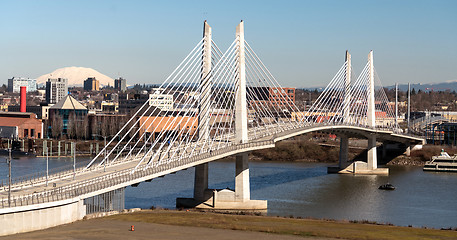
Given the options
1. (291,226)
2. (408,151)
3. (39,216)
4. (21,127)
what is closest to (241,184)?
(291,226)

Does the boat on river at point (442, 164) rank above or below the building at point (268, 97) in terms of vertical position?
below

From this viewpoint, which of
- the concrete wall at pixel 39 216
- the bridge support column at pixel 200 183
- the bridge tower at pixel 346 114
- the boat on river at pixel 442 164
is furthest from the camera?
the boat on river at pixel 442 164

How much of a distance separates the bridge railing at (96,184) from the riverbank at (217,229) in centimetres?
166

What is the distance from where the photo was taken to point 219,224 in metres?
44.5

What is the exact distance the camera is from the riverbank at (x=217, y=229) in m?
39.2

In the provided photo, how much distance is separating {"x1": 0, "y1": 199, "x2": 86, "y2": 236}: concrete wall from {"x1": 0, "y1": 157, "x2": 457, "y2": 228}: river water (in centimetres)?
1238

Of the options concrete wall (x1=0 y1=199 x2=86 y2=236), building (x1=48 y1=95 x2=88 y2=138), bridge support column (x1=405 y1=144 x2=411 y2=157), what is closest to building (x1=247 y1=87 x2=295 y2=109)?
bridge support column (x1=405 y1=144 x2=411 y2=157)

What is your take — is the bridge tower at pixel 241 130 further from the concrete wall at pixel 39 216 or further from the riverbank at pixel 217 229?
the concrete wall at pixel 39 216

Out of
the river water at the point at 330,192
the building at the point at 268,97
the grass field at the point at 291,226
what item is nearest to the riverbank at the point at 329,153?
the building at the point at 268,97

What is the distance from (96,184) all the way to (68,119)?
294ft

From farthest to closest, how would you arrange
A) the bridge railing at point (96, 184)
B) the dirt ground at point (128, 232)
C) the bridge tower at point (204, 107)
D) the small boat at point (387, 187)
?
the small boat at point (387, 187)
the bridge tower at point (204, 107)
the bridge railing at point (96, 184)
the dirt ground at point (128, 232)

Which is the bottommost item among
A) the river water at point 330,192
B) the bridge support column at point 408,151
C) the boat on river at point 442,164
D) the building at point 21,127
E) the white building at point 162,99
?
the river water at point 330,192

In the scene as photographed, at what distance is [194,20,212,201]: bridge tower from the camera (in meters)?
56.3

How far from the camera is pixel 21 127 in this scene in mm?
124875
